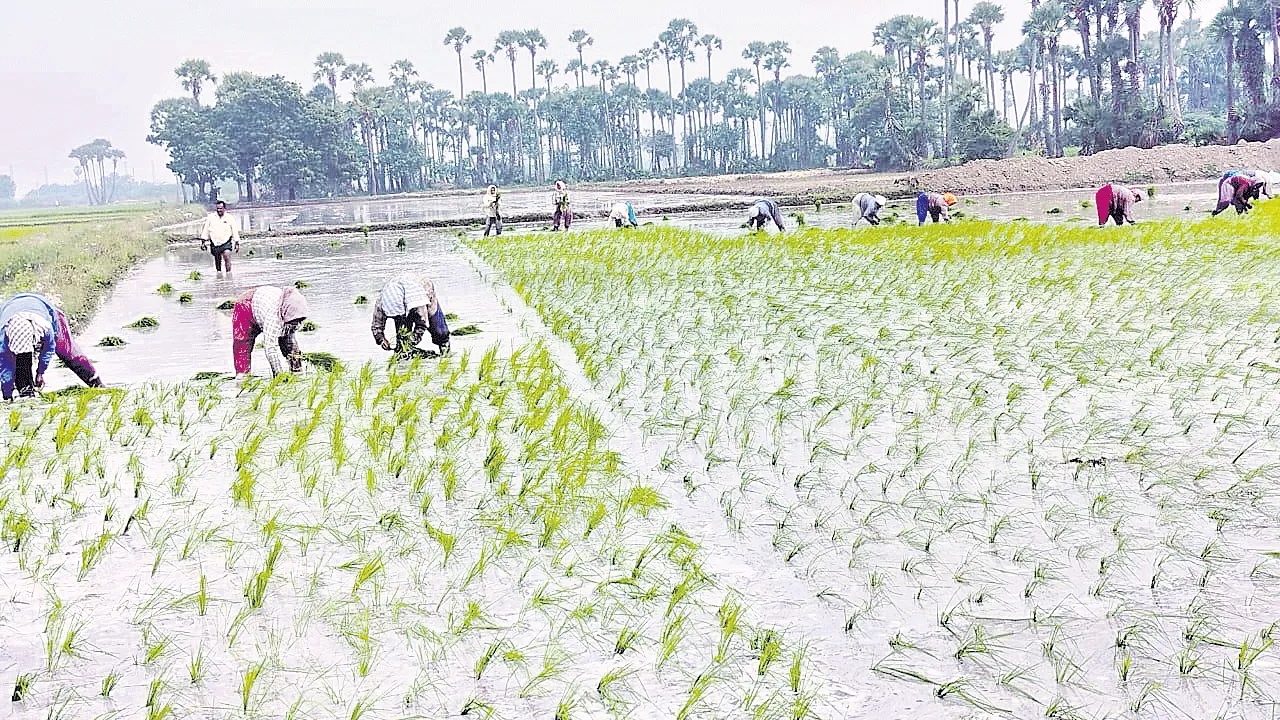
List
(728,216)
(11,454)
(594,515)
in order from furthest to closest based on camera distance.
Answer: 1. (728,216)
2. (11,454)
3. (594,515)

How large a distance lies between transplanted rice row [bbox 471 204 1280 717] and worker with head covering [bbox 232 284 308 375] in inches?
80.2

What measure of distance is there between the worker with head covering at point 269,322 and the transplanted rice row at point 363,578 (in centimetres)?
127

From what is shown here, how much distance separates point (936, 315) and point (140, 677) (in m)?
6.99

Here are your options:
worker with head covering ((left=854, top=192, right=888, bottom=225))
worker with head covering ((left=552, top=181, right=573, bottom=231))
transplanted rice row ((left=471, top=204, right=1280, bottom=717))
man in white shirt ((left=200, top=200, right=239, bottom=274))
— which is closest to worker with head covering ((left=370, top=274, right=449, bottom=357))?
transplanted rice row ((left=471, top=204, right=1280, bottom=717))

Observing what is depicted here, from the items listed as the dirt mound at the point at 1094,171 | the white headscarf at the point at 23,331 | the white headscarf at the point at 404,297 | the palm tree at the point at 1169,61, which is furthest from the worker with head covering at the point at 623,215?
the palm tree at the point at 1169,61

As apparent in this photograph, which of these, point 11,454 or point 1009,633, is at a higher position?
point 11,454

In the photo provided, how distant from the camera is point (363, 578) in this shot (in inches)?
146

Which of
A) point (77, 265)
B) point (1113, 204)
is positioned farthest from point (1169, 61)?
point (77, 265)

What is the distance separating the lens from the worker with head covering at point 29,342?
677 cm

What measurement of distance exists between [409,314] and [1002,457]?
4.78 m

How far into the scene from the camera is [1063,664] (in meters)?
3.02

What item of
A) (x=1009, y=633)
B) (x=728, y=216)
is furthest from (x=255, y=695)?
(x=728, y=216)

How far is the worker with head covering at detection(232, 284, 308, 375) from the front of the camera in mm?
7441

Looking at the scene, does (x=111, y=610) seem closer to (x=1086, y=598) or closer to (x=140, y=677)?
(x=140, y=677)
